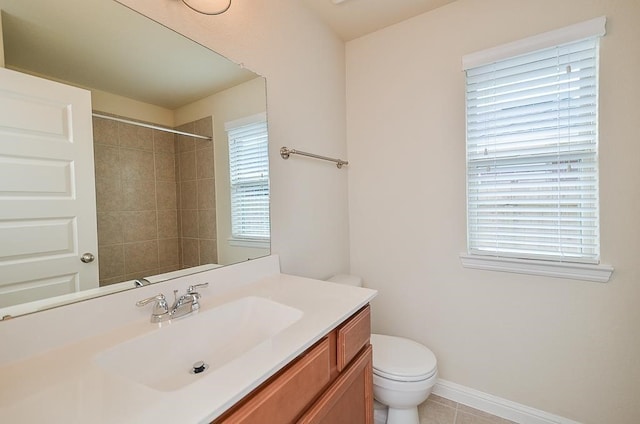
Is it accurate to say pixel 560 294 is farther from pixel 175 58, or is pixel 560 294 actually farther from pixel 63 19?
pixel 63 19

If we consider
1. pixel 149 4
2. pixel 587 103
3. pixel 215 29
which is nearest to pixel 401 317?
pixel 587 103

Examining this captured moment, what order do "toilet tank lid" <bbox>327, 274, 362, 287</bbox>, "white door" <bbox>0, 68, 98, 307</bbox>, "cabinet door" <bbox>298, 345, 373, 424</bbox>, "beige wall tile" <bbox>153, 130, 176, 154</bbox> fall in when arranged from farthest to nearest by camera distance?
"toilet tank lid" <bbox>327, 274, 362, 287</bbox>
"beige wall tile" <bbox>153, 130, 176, 154</bbox>
"cabinet door" <bbox>298, 345, 373, 424</bbox>
"white door" <bbox>0, 68, 98, 307</bbox>

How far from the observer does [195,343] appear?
90 centimetres

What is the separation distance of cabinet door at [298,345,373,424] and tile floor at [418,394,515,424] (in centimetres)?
67

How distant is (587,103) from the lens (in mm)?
1344

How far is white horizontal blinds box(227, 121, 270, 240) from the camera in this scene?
1301mm

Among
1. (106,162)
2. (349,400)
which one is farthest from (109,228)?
(349,400)

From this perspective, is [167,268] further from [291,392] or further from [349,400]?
[349,400]

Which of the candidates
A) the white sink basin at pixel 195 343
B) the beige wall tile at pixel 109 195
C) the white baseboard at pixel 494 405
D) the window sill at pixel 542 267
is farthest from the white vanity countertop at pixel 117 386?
the white baseboard at pixel 494 405

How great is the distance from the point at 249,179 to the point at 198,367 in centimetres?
82

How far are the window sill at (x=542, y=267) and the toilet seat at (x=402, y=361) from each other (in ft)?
1.94

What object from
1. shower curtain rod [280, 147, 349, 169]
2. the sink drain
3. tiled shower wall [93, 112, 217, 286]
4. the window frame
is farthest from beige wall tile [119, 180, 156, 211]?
the window frame

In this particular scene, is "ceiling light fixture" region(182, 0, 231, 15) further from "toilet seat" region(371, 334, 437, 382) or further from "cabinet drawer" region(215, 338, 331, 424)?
"toilet seat" region(371, 334, 437, 382)

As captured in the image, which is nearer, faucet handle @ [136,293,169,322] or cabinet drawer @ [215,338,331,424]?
cabinet drawer @ [215,338,331,424]
